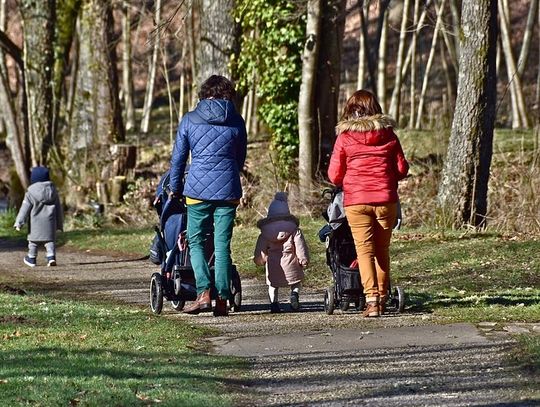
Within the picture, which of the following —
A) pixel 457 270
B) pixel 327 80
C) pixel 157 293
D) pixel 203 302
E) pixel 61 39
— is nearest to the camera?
pixel 203 302

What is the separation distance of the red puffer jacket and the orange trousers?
0.09 meters

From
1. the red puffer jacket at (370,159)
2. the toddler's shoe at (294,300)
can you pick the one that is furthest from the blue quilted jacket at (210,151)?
the toddler's shoe at (294,300)

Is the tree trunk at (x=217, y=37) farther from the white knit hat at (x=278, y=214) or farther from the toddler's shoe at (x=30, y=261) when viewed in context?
the white knit hat at (x=278, y=214)

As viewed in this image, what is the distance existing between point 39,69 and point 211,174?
17611mm

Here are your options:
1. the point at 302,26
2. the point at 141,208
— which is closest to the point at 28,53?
the point at 141,208

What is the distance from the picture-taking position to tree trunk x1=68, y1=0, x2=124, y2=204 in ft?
91.6

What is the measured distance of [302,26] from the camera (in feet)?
74.4

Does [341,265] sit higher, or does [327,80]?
[327,80]

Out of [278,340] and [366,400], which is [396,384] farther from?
[278,340]

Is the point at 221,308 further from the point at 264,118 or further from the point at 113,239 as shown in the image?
the point at 264,118

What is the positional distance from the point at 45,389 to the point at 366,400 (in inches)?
77.0

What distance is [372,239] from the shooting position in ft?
36.7

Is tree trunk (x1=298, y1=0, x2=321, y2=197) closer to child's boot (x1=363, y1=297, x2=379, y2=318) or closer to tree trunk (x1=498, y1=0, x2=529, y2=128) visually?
child's boot (x1=363, y1=297, x2=379, y2=318)

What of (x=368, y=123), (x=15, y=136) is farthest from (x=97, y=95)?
(x=368, y=123)
